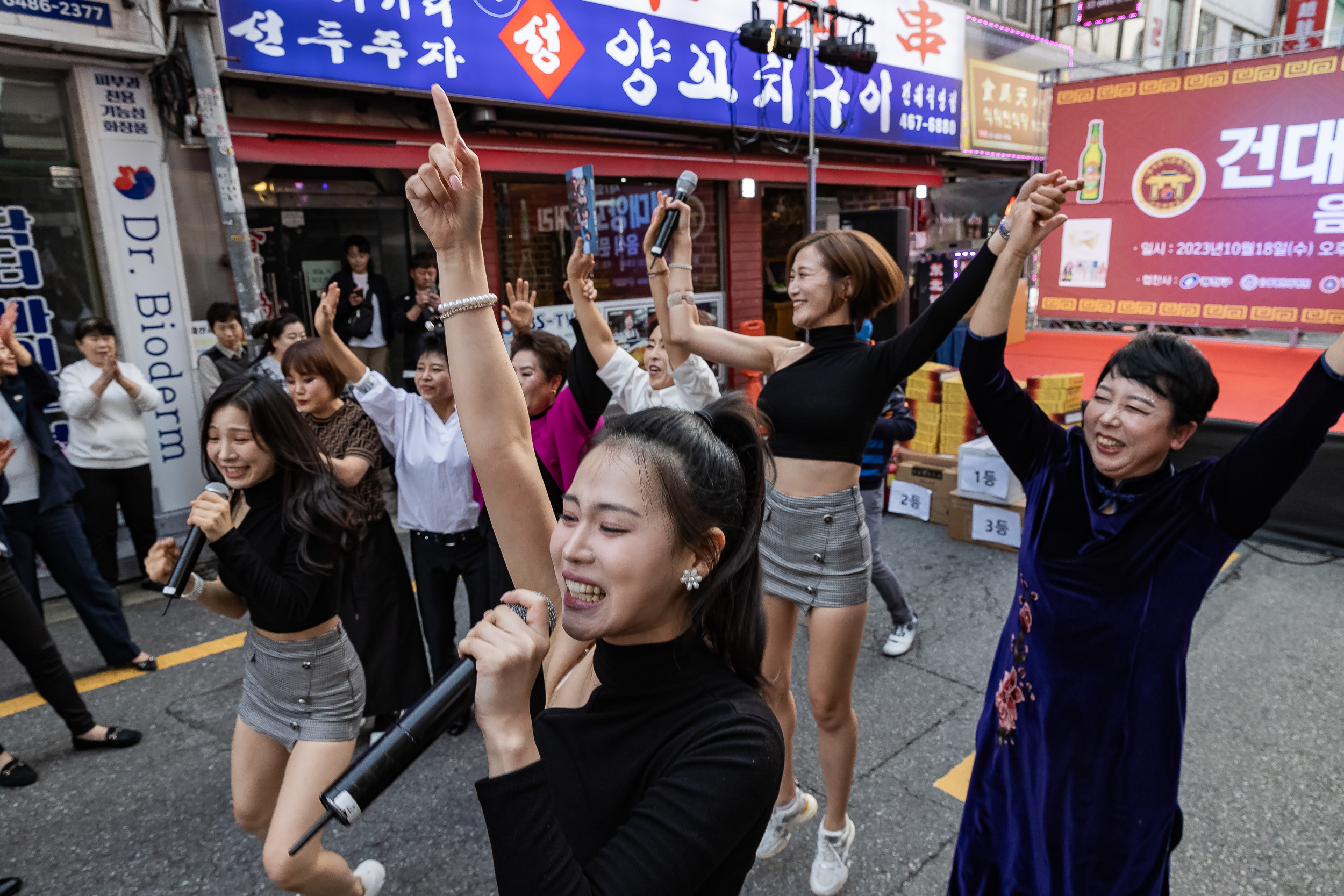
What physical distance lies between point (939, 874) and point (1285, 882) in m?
1.10

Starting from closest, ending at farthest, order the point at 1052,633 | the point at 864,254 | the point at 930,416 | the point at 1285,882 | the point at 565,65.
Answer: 1. the point at 1052,633
2. the point at 1285,882
3. the point at 864,254
4. the point at 930,416
5. the point at 565,65

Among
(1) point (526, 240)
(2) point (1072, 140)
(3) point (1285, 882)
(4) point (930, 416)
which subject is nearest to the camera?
(3) point (1285, 882)

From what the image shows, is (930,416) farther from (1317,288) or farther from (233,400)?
(233,400)

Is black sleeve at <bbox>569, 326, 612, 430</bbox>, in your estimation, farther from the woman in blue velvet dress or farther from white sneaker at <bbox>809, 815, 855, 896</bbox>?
white sneaker at <bbox>809, 815, 855, 896</bbox>

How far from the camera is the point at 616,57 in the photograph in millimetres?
8070

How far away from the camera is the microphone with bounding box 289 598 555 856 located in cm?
111

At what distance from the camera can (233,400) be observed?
2496 mm

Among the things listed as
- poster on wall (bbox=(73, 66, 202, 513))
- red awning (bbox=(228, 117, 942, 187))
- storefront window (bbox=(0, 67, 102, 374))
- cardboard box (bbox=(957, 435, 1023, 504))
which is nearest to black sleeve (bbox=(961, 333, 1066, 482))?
cardboard box (bbox=(957, 435, 1023, 504))

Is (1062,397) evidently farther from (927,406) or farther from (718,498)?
(718,498)

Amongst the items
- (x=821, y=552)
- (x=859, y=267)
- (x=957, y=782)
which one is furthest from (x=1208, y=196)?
(x=821, y=552)

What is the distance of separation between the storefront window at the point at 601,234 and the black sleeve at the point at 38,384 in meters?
4.31

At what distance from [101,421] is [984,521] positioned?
591 centimetres

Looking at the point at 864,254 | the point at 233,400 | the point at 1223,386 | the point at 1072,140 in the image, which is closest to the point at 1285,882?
the point at 864,254

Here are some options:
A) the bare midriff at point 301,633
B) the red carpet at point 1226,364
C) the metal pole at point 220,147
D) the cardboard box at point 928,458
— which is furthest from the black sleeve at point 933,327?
the metal pole at point 220,147
